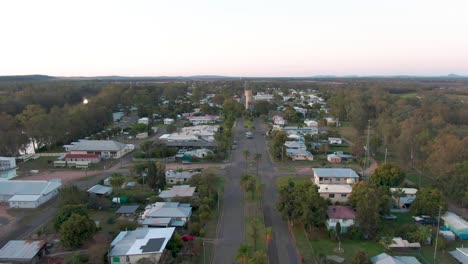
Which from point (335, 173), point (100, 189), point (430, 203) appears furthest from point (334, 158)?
point (100, 189)

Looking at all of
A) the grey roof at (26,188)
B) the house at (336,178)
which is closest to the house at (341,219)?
the house at (336,178)

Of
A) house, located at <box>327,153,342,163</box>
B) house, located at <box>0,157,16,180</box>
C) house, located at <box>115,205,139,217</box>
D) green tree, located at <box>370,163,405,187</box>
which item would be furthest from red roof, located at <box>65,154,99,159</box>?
green tree, located at <box>370,163,405,187</box>

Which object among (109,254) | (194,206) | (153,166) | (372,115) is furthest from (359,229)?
(372,115)

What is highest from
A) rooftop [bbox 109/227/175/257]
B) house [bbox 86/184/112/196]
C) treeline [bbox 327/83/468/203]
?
treeline [bbox 327/83/468/203]

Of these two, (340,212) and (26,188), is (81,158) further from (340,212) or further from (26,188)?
(340,212)

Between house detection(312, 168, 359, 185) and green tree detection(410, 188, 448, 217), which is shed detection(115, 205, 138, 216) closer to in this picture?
house detection(312, 168, 359, 185)
